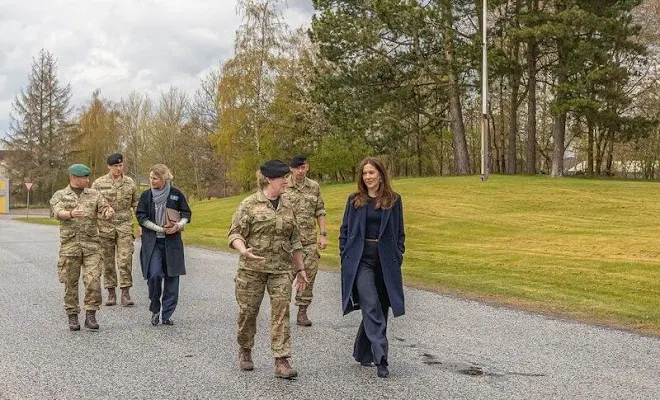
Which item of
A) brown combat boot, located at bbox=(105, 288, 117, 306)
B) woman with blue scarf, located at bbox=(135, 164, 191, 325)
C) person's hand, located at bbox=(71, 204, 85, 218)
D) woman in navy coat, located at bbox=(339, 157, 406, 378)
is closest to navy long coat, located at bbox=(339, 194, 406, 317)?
woman in navy coat, located at bbox=(339, 157, 406, 378)

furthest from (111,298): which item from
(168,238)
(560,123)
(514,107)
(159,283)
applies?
(514,107)

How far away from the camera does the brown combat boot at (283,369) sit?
19.7 ft

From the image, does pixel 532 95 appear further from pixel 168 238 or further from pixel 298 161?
pixel 168 238

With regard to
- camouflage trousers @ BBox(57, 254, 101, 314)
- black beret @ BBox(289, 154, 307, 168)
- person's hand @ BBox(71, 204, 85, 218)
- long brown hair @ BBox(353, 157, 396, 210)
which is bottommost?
camouflage trousers @ BBox(57, 254, 101, 314)

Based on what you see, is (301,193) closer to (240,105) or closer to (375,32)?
(375,32)

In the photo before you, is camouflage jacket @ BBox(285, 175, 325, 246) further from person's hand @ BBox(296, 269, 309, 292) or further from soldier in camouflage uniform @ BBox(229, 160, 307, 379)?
soldier in camouflage uniform @ BBox(229, 160, 307, 379)

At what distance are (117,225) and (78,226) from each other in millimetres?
1926

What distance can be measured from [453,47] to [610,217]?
16336mm

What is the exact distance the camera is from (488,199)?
101ft

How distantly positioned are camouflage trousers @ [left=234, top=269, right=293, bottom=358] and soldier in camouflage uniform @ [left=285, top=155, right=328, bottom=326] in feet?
7.44

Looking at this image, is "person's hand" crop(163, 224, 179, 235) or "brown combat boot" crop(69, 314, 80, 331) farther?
"person's hand" crop(163, 224, 179, 235)

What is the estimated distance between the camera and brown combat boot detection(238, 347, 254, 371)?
20.6 ft

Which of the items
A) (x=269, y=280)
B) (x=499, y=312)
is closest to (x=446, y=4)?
(x=499, y=312)

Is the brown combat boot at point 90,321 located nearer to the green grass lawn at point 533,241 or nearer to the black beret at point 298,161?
the black beret at point 298,161
